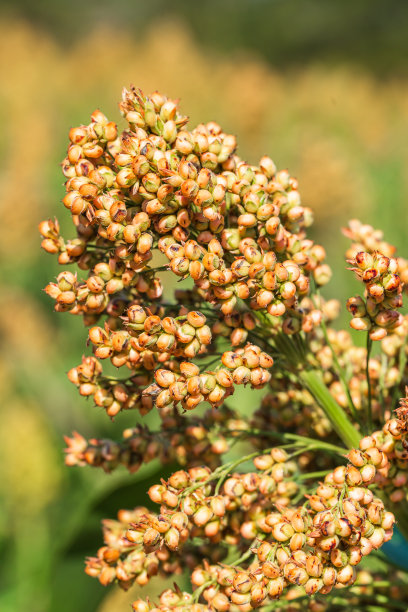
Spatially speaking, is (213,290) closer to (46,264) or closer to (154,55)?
(46,264)

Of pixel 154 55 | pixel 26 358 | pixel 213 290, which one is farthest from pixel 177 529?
pixel 154 55

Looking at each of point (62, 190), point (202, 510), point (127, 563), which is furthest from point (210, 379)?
point (62, 190)

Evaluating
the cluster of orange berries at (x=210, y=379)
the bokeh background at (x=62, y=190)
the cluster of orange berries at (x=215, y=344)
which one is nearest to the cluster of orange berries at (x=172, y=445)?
the cluster of orange berries at (x=215, y=344)

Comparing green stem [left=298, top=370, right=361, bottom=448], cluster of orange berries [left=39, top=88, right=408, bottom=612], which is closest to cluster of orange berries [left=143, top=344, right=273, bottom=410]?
cluster of orange berries [left=39, top=88, right=408, bottom=612]

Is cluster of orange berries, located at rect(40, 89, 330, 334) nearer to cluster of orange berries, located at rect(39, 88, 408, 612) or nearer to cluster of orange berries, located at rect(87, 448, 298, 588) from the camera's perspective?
cluster of orange berries, located at rect(39, 88, 408, 612)

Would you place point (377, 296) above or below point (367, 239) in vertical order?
below

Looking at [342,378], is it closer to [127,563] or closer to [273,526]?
[273,526]
